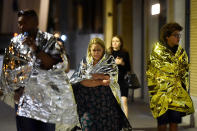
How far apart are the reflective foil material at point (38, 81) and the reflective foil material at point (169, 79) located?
204 cm

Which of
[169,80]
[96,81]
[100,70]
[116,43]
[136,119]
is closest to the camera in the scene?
[96,81]

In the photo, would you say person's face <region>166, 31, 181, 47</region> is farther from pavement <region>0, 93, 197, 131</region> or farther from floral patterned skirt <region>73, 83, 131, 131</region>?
pavement <region>0, 93, 197, 131</region>

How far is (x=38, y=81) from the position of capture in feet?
11.6

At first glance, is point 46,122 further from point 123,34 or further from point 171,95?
point 123,34

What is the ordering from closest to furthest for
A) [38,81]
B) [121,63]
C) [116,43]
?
[38,81] → [121,63] → [116,43]

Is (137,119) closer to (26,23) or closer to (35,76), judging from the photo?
(35,76)

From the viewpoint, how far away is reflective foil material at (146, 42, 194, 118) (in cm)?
532

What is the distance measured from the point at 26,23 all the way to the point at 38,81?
0.54 m

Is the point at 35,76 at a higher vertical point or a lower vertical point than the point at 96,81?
higher

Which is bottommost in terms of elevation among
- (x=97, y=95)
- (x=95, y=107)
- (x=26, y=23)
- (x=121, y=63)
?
(x=95, y=107)

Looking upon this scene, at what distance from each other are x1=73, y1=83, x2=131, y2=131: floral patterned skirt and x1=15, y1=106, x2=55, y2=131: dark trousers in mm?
1096

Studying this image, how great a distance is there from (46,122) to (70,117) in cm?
23

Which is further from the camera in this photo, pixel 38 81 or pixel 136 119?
pixel 136 119

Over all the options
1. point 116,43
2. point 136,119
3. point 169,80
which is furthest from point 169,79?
point 136,119
